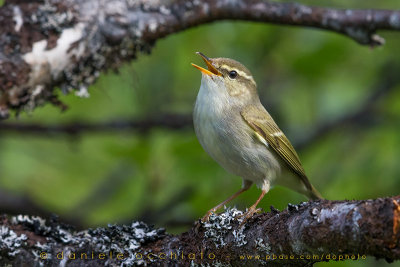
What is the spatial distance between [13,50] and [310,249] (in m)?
2.59

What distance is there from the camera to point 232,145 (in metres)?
4.18

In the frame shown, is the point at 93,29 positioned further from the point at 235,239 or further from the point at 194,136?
the point at 235,239

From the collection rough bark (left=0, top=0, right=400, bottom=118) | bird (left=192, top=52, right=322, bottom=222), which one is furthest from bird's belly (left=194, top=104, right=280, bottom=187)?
rough bark (left=0, top=0, right=400, bottom=118)

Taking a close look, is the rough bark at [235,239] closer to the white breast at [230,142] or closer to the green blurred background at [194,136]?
the white breast at [230,142]

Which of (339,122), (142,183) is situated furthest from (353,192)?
(142,183)

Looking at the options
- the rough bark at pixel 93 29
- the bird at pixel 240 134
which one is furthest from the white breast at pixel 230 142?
the rough bark at pixel 93 29

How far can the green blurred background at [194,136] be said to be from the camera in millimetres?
5352

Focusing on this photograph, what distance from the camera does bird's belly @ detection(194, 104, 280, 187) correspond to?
4180 millimetres

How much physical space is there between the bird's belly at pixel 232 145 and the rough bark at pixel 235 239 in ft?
3.11

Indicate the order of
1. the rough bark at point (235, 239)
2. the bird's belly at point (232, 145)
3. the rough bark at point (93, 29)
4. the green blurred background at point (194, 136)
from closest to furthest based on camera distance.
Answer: the rough bark at point (235, 239) < the rough bark at point (93, 29) < the bird's belly at point (232, 145) < the green blurred background at point (194, 136)

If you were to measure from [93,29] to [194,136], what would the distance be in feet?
5.91

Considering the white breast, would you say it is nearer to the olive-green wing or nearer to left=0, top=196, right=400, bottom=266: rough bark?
the olive-green wing

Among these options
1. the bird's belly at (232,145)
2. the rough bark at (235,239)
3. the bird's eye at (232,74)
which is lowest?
the rough bark at (235,239)

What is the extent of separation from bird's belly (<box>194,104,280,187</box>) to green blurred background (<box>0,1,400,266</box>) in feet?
1.94
